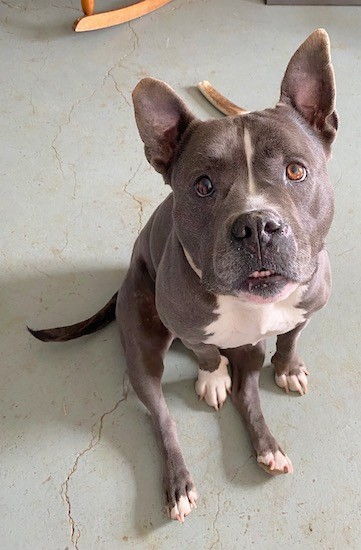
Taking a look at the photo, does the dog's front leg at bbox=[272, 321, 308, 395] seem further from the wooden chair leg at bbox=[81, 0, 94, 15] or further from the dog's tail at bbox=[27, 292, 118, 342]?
the wooden chair leg at bbox=[81, 0, 94, 15]

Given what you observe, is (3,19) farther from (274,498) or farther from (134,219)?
(274,498)

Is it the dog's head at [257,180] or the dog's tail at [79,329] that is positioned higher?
the dog's head at [257,180]

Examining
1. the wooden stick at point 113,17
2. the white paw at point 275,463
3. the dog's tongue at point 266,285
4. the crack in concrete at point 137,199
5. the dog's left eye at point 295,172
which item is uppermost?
the dog's left eye at point 295,172

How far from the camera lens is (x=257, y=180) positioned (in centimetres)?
156

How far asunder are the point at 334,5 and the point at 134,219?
1.89 m

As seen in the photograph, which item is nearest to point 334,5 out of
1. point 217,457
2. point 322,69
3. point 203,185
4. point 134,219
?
point 134,219

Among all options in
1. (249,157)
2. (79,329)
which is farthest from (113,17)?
(249,157)

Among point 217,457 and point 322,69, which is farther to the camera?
point 217,457

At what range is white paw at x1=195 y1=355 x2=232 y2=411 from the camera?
90.0 inches

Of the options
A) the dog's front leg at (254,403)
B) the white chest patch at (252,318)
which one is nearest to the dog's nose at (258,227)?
the white chest patch at (252,318)

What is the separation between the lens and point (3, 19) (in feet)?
12.1

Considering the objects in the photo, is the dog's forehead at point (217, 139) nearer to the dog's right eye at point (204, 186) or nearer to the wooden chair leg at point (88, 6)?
the dog's right eye at point (204, 186)

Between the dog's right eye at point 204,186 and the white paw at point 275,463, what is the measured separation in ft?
3.29

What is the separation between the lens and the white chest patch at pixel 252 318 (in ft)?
5.91
